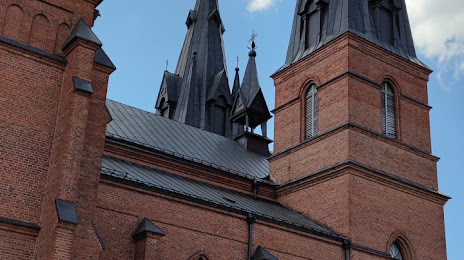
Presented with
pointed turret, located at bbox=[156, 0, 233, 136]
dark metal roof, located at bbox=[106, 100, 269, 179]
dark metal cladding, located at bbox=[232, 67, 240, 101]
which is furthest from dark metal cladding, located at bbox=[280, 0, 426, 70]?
dark metal cladding, located at bbox=[232, 67, 240, 101]

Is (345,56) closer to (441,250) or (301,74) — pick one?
(301,74)

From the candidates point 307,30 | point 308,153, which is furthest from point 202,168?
point 307,30

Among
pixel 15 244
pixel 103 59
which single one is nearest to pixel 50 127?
pixel 103 59

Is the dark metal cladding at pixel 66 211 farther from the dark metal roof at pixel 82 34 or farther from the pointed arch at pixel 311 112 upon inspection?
the pointed arch at pixel 311 112

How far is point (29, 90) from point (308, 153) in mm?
13523

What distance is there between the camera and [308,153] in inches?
1045

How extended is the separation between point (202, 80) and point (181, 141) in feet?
38.3

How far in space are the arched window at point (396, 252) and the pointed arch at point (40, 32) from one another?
14542 millimetres

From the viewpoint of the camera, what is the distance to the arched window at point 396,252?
971 inches

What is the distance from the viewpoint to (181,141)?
2688 centimetres

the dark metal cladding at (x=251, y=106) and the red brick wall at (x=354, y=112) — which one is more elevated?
the dark metal cladding at (x=251, y=106)

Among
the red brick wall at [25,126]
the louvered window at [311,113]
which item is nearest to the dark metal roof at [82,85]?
the red brick wall at [25,126]

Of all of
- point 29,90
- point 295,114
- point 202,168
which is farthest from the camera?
point 295,114

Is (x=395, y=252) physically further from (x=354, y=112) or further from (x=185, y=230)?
(x=185, y=230)
